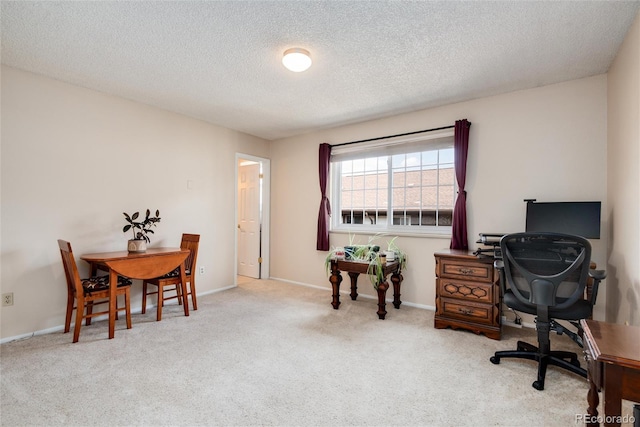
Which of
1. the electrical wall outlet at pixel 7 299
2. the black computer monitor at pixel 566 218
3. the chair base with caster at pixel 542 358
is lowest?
the chair base with caster at pixel 542 358

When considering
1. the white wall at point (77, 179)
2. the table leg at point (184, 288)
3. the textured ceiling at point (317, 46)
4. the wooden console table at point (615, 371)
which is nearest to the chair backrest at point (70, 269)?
the white wall at point (77, 179)

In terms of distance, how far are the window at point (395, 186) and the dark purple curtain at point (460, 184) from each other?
0.16 m

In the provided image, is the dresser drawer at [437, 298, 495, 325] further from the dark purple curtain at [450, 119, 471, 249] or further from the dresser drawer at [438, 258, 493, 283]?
the dark purple curtain at [450, 119, 471, 249]

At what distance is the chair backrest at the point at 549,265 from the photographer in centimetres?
187

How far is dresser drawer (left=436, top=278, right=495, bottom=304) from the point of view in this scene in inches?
105

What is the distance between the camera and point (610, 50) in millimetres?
2252

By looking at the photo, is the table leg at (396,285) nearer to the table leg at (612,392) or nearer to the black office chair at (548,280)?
the black office chair at (548,280)

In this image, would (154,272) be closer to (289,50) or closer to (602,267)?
(289,50)

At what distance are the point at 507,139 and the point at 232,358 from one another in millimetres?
3301

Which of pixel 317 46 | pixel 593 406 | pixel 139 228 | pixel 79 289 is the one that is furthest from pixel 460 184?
pixel 79 289

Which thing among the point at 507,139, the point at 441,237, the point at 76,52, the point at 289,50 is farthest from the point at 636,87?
the point at 76,52

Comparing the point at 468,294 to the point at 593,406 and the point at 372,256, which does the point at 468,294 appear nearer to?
the point at 372,256

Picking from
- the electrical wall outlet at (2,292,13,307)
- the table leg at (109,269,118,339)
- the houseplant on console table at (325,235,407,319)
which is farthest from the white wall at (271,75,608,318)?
the electrical wall outlet at (2,292,13,307)

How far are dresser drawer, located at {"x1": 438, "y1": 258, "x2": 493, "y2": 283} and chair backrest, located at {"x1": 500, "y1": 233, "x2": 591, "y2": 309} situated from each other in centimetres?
55
